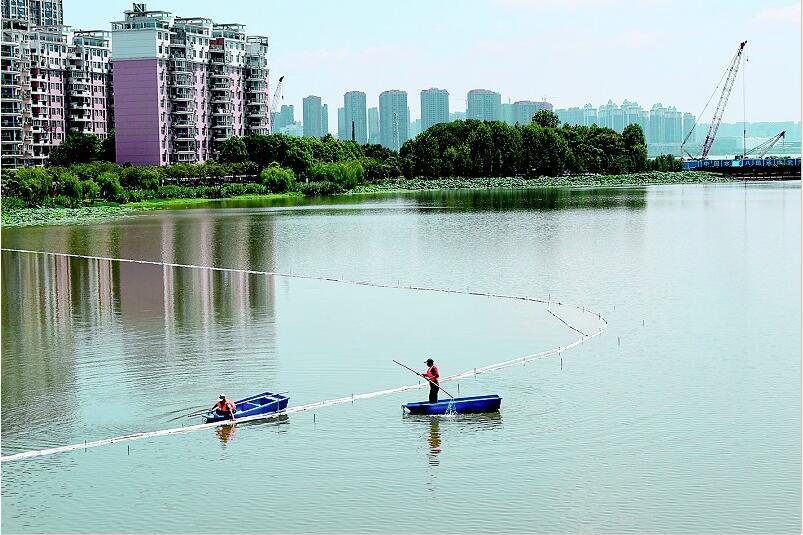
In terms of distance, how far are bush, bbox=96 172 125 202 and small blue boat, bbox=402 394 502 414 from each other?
52.4 m

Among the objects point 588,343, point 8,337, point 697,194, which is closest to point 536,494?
point 588,343

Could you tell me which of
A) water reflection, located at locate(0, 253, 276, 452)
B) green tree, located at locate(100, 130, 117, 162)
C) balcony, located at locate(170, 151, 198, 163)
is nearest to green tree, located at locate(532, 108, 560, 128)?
balcony, located at locate(170, 151, 198, 163)

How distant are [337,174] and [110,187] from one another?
70.0ft

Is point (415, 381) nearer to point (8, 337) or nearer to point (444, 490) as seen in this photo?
point (444, 490)

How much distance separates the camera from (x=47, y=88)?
84812 mm

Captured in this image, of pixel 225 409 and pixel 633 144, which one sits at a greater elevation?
pixel 633 144

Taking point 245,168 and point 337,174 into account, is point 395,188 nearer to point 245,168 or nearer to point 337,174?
point 337,174

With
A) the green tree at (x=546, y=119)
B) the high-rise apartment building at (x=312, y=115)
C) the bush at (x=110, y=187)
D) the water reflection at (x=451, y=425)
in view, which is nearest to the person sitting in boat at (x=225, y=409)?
the water reflection at (x=451, y=425)

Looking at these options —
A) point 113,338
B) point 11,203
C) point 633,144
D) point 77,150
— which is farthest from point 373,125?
point 113,338

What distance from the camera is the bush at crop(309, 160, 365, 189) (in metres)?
82.9

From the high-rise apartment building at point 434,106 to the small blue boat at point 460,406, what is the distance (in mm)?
176920

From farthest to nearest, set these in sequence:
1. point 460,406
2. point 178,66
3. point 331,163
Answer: point 331,163
point 178,66
point 460,406

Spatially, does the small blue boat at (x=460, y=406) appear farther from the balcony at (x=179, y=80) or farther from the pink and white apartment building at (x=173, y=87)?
the balcony at (x=179, y=80)

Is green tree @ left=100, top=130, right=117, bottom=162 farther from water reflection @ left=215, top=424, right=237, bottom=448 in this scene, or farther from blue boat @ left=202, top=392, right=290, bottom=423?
water reflection @ left=215, top=424, right=237, bottom=448
